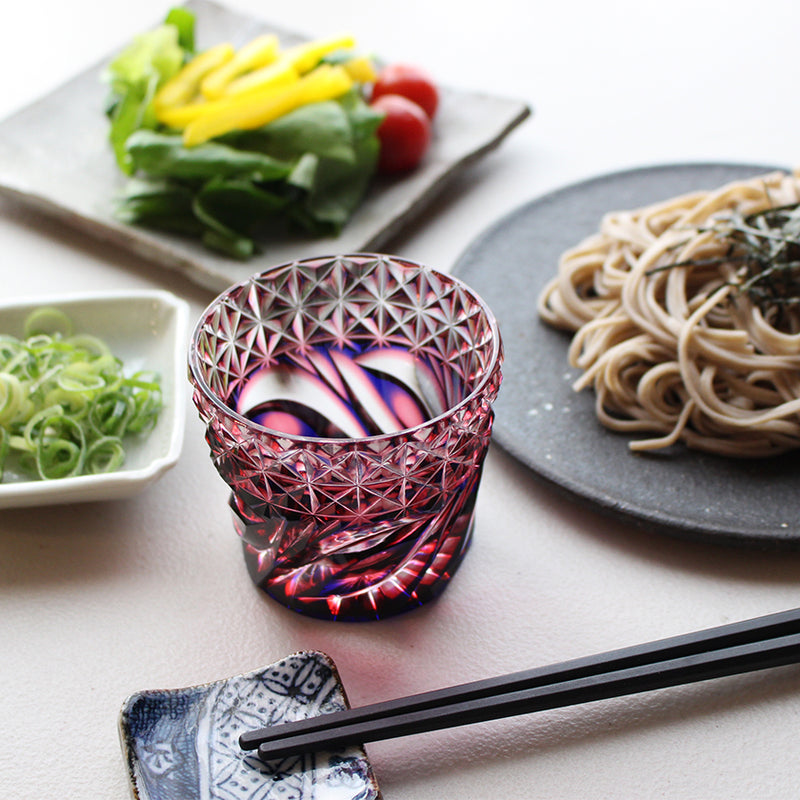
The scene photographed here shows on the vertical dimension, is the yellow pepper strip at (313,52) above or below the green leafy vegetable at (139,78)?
above

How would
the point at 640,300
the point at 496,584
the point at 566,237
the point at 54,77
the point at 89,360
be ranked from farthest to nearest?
the point at 54,77, the point at 566,237, the point at 640,300, the point at 89,360, the point at 496,584

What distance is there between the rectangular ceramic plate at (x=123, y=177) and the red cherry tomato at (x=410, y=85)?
0.07 metres

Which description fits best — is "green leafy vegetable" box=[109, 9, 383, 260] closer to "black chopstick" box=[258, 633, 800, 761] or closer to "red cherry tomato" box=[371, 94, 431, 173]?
"red cherry tomato" box=[371, 94, 431, 173]

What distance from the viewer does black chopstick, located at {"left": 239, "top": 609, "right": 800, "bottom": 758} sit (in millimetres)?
1027

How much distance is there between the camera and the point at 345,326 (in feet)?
4.40

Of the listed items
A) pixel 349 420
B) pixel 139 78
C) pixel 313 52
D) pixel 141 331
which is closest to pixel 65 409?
pixel 141 331

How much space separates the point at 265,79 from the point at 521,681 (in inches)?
63.6

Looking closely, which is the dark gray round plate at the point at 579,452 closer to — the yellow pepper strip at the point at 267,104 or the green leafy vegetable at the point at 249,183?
the green leafy vegetable at the point at 249,183

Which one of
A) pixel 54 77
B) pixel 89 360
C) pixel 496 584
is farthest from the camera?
pixel 54 77

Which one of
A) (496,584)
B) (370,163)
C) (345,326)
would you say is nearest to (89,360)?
(345,326)

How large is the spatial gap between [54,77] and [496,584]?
222 cm

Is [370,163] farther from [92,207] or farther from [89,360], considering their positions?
[89,360]

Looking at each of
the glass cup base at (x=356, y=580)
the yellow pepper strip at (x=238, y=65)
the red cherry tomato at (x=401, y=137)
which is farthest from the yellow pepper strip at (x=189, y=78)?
the glass cup base at (x=356, y=580)

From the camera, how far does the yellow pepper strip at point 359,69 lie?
2332 mm
